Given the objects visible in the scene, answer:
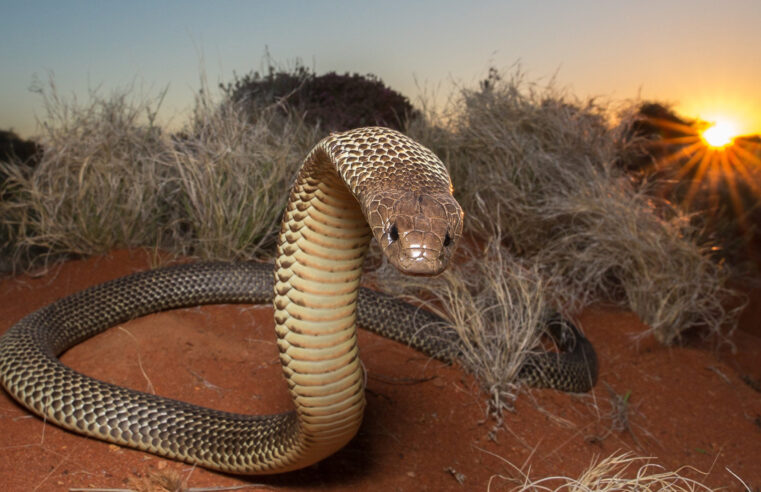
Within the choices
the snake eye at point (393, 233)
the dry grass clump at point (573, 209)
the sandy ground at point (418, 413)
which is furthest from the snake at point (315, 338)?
the dry grass clump at point (573, 209)

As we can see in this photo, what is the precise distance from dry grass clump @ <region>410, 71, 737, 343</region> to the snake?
66.0 inches

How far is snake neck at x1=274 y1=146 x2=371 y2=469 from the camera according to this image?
289cm

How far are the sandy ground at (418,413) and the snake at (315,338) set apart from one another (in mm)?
161

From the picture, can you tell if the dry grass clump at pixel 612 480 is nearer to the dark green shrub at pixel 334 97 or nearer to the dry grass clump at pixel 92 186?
the dry grass clump at pixel 92 186

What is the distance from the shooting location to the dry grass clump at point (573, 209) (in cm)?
664

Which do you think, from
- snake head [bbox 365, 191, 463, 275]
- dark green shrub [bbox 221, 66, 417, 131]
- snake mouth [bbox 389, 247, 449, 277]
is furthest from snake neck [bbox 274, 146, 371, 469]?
dark green shrub [bbox 221, 66, 417, 131]

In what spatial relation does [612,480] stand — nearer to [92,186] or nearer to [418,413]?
[418,413]

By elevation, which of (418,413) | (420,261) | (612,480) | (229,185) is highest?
(420,261)

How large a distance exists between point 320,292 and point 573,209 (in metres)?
4.69

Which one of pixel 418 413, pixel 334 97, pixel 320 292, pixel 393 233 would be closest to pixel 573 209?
pixel 418 413

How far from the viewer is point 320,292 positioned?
2.99 m

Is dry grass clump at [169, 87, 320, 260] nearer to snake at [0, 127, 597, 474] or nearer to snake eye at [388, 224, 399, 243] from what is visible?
snake at [0, 127, 597, 474]

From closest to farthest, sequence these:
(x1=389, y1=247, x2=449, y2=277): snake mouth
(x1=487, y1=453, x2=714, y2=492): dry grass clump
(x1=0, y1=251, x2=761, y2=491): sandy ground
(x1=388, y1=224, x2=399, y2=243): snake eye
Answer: (x1=389, y1=247, x2=449, y2=277): snake mouth, (x1=388, y1=224, x2=399, y2=243): snake eye, (x1=487, y1=453, x2=714, y2=492): dry grass clump, (x1=0, y1=251, x2=761, y2=491): sandy ground

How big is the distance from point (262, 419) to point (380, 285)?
3.04m
